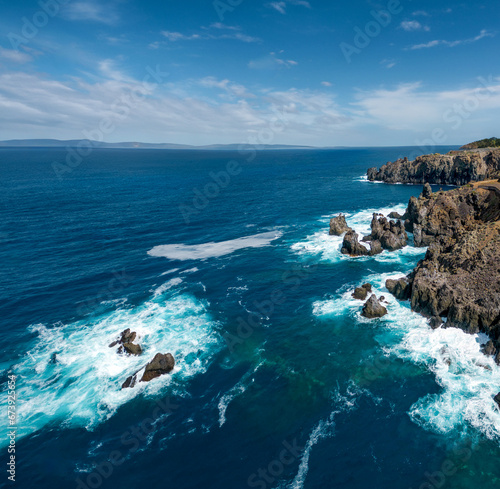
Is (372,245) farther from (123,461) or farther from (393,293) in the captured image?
(123,461)

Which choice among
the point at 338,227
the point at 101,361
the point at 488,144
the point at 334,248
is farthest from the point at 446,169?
the point at 101,361

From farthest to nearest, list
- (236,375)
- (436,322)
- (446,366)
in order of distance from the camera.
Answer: (436,322), (236,375), (446,366)

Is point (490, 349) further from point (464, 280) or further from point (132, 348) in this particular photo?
point (132, 348)

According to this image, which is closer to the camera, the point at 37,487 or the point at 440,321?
the point at 37,487

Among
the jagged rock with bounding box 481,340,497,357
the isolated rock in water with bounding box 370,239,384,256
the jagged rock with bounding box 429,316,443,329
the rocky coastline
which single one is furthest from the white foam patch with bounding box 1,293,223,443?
the isolated rock in water with bounding box 370,239,384,256

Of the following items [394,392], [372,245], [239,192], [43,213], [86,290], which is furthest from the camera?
[239,192]

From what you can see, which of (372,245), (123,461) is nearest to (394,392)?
(123,461)

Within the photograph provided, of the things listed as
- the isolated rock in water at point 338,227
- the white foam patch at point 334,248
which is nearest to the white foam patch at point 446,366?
the white foam patch at point 334,248
